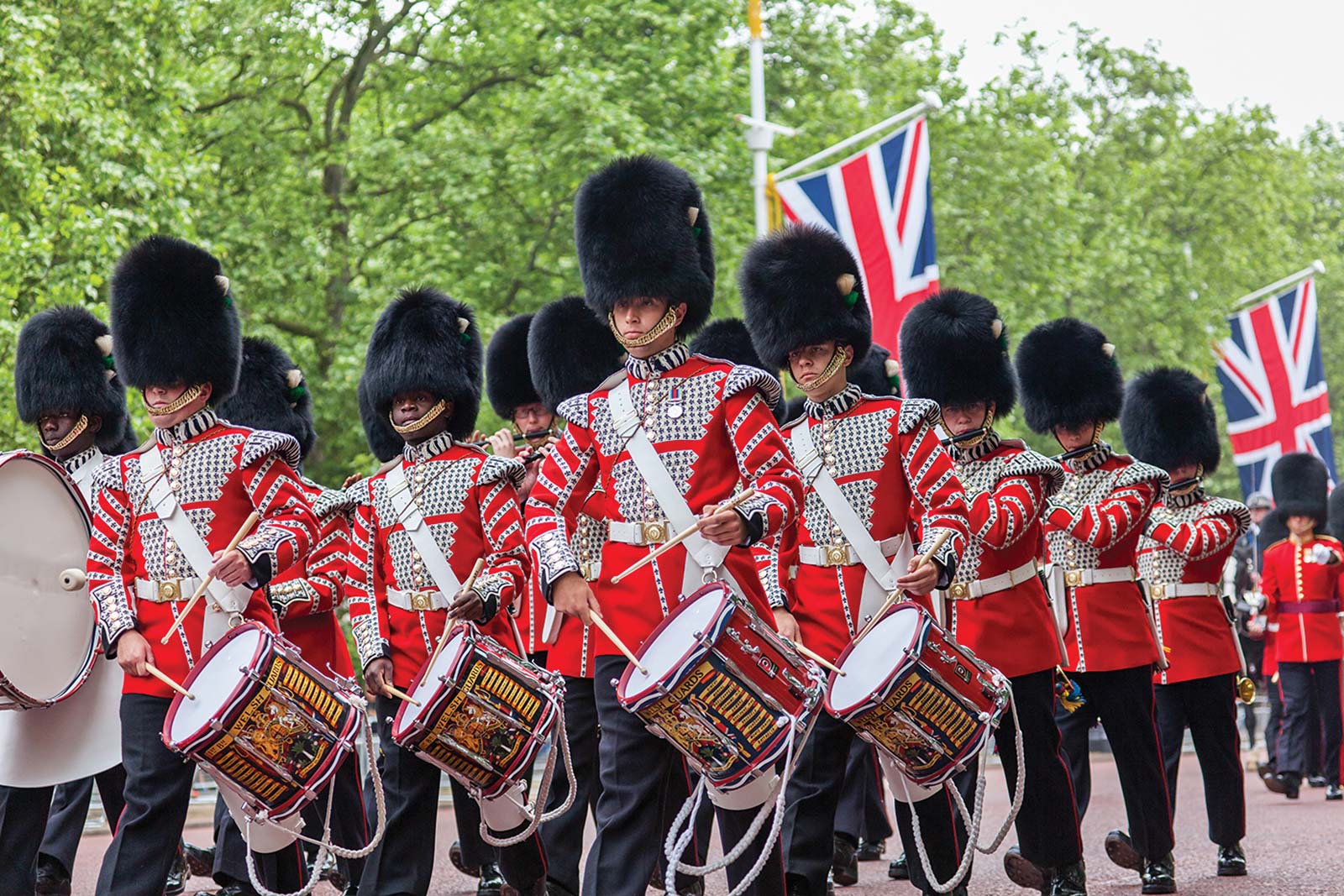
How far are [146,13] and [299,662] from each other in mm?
11726

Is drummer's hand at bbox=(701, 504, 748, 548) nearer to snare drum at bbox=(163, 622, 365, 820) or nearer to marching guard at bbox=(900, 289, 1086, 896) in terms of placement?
snare drum at bbox=(163, 622, 365, 820)

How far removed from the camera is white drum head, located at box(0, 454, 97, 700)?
6.13 metres

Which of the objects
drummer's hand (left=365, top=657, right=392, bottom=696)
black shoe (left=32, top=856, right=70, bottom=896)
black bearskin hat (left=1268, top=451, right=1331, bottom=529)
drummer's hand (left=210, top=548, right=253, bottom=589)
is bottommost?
black bearskin hat (left=1268, top=451, right=1331, bottom=529)

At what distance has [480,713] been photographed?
5492 millimetres

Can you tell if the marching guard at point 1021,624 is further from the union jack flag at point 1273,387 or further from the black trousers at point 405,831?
the union jack flag at point 1273,387

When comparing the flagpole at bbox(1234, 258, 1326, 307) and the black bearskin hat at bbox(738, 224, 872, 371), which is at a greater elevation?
the black bearskin hat at bbox(738, 224, 872, 371)

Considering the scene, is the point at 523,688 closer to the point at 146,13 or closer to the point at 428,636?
the point at 428,636

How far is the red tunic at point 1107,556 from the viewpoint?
710 centimetres

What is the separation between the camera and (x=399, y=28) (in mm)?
20844

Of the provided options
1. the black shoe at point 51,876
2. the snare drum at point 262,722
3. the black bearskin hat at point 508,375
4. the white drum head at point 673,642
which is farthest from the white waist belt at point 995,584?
the black shoe at point 51,876

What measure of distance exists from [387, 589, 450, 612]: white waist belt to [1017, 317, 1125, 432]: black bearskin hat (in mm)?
2565

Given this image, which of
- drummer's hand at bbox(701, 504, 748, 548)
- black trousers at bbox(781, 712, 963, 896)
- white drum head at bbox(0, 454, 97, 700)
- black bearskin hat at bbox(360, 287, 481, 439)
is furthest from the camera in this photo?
black bearskin hat at bbox(360, 287, 481, 439)

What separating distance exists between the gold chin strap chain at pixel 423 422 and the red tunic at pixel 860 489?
1.32 meters

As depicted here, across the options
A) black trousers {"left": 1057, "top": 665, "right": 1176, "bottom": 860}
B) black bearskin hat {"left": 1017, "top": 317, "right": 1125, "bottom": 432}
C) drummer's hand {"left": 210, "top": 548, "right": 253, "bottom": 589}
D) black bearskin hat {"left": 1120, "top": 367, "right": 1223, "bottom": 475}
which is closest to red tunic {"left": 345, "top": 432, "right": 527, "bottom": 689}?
drummer's hand {"left": 210, "top": 548, "right": 253, "bottom": 589}
